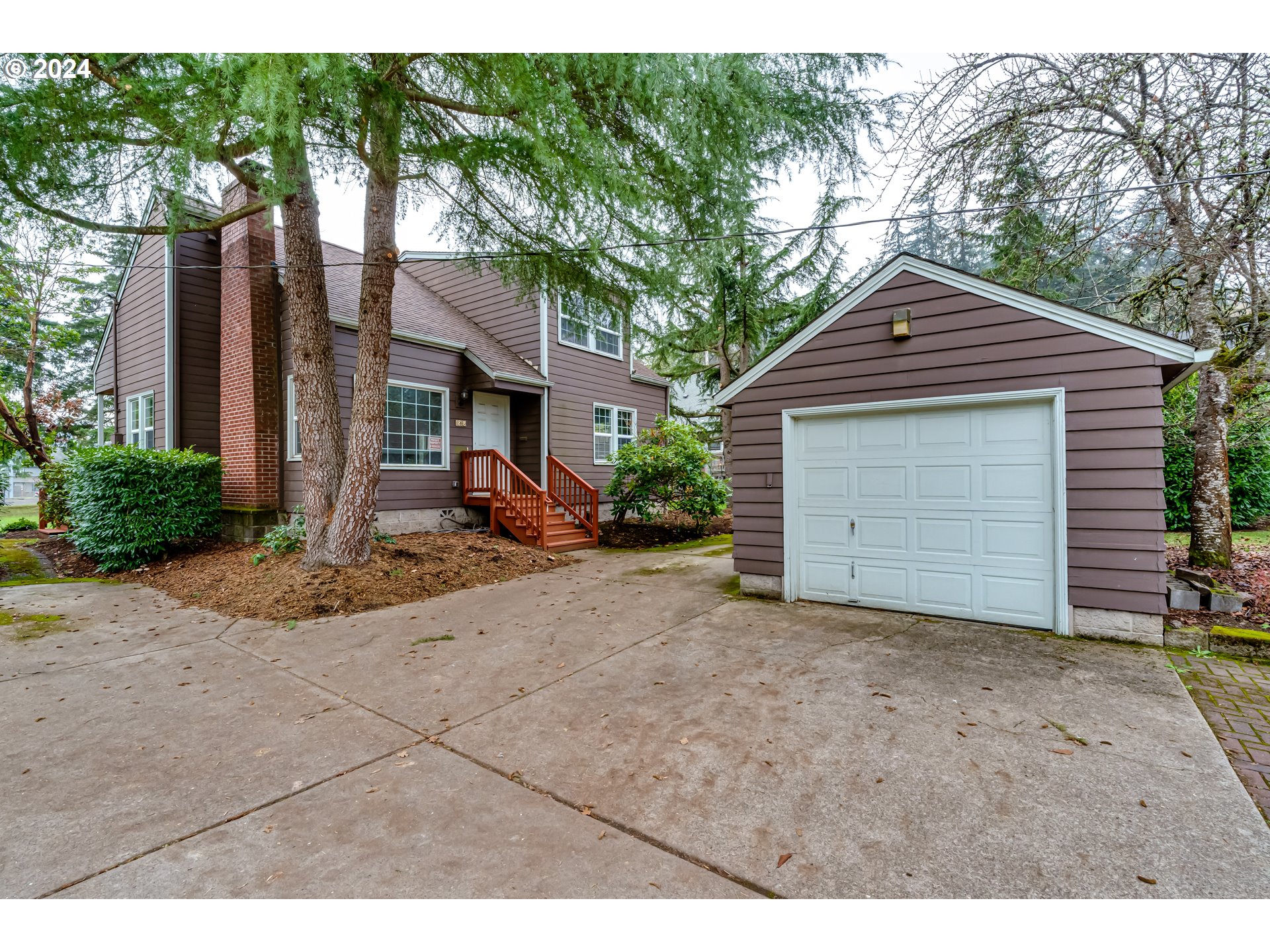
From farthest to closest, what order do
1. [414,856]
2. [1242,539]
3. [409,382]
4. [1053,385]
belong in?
[409,382], [1242,539], [1053,385], [414,856]

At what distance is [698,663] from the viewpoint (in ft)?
13.6

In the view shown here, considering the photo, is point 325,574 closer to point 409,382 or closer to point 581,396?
point 409,382

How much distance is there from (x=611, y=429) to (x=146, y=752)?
36.8ft

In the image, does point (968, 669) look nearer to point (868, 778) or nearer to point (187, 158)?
point (868, 778)

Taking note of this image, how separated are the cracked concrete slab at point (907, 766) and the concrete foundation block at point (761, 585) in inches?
63.4

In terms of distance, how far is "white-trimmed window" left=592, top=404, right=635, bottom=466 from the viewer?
13273 mm

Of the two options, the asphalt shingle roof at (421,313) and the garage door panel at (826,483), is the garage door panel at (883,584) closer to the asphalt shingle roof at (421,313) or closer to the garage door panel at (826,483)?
the garage door panel at (826,483)

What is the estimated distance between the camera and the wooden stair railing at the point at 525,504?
9.74 metres

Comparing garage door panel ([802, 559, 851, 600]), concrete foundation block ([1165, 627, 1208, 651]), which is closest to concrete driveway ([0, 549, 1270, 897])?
concrete foundation block ([1165, 627, 1208, 651])

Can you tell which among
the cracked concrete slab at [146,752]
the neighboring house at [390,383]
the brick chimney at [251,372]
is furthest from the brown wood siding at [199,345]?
the cracked concrete slab at [146,752]

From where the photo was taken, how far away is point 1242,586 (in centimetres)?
534

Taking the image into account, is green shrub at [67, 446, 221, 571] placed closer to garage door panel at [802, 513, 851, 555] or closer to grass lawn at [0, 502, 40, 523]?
garage door panel at [802, 513, 851, 555]

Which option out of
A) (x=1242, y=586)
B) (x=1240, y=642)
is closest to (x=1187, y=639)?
(x=1240, y=642)

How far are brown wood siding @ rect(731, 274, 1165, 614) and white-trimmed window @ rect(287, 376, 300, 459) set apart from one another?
7732mm
